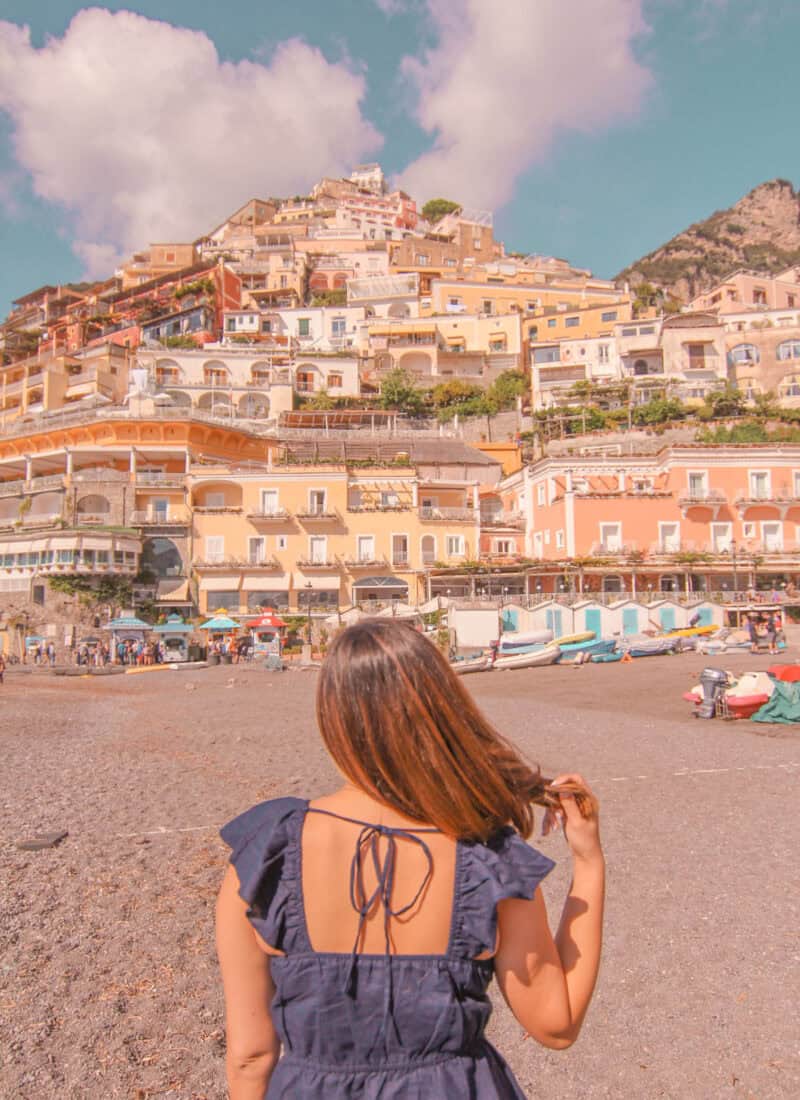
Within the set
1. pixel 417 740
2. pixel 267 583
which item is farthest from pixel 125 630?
pixel 417 740

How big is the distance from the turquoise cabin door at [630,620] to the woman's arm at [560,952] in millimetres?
27895

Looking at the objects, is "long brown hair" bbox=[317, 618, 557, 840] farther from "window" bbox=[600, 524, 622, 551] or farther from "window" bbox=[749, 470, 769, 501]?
"window" bbox=[749, 470, 769, 501]

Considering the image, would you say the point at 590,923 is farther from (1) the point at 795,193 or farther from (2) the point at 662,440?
(1) the point at 795,193

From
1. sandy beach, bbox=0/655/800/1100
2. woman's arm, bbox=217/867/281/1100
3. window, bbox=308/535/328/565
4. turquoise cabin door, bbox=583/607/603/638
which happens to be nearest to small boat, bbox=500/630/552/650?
turquoise cabin door, bbox=583/607/603/638

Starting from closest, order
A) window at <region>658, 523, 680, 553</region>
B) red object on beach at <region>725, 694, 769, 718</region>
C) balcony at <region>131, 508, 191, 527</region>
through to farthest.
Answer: red object on beach at <region>725, 694, 769, 718</region>
window at <region>658, 523, 680, 553</region>
balcony at <region>131, 508, 191, 527</region>

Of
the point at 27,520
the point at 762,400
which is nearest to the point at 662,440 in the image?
the point at 762,400

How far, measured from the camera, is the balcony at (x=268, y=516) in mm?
34719

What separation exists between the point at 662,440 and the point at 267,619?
84.7 feet

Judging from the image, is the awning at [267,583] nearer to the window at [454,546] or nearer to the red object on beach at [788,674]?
the window at [454,546]

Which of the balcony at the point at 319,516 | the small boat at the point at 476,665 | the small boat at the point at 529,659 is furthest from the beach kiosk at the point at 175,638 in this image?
the small boat at the point at 529,659

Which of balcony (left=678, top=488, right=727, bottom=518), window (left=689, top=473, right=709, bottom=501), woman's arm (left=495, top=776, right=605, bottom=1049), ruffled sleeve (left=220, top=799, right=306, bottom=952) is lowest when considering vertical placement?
woman's arm (left=495, top=776, right=605, bottom=1049)

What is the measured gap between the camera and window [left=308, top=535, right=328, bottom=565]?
34812 millimetres

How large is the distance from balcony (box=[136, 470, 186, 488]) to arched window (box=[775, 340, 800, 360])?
39.9 meters

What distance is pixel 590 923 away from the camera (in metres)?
1.59
